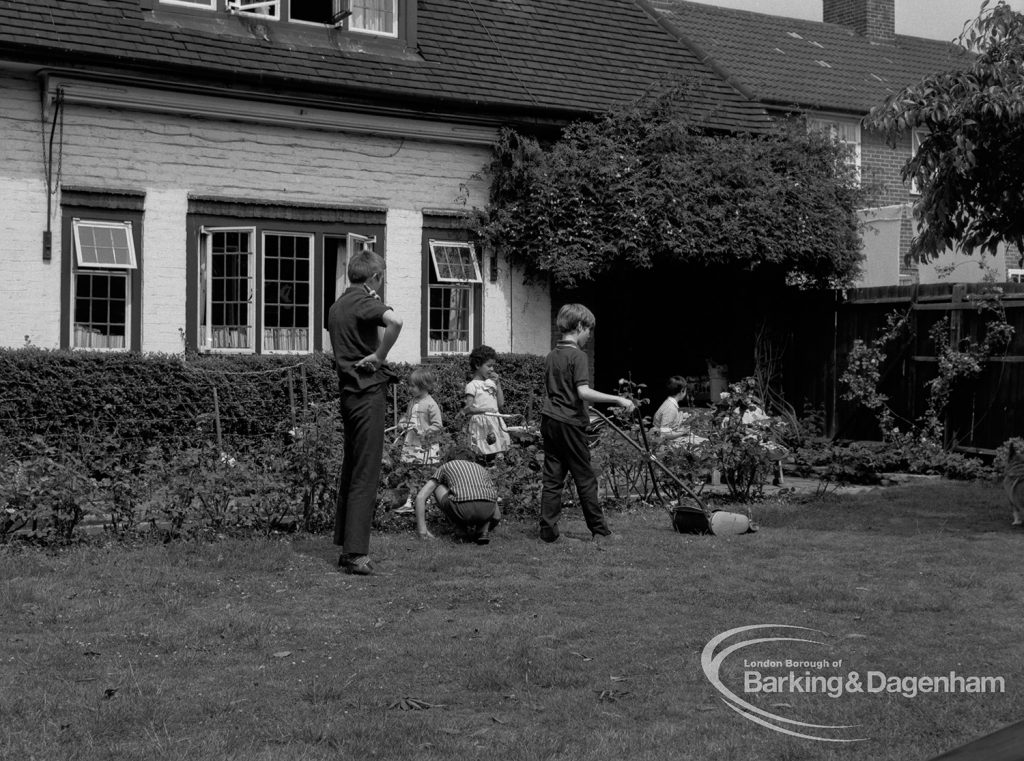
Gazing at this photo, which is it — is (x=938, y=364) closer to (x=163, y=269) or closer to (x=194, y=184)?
(x=194, y=184)

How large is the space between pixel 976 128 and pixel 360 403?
5654 mm

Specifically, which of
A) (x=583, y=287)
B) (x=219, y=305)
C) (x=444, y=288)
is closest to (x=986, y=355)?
(x=583, y=287)

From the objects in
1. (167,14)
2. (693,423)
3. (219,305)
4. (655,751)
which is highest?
(167,14)

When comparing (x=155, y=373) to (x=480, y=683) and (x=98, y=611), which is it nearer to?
(x=98, y=611)

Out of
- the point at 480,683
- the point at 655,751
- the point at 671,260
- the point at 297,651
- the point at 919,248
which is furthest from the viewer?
the point at 671,260

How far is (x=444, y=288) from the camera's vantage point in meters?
16.8

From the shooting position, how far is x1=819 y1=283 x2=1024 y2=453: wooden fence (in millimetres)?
15531

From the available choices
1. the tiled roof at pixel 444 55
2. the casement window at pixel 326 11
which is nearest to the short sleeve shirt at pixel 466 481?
the tiled roof at pixel 444 55

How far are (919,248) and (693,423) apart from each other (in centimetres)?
256

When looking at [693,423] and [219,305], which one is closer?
[693,423]

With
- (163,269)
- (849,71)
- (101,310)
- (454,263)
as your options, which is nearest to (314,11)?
(454,263)

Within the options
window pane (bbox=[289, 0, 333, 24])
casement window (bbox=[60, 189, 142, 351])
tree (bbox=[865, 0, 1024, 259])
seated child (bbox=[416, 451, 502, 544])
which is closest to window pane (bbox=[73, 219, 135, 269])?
casement window (bbox=[60, 189, 142, 351])

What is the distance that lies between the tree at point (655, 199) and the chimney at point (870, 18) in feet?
52.7

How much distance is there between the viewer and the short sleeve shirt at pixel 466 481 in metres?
9.64
